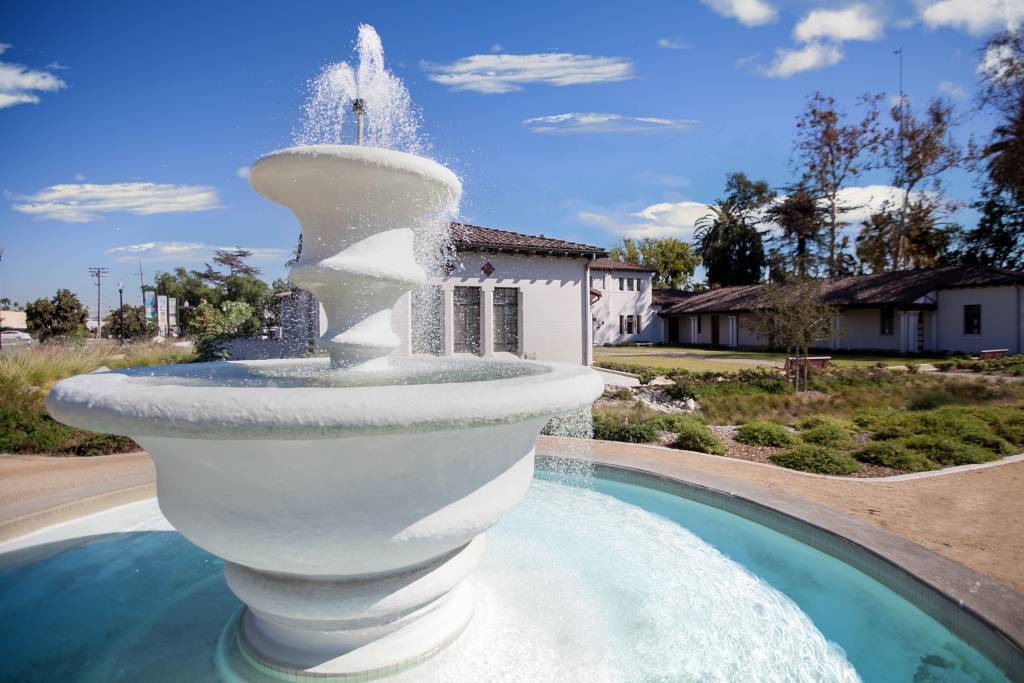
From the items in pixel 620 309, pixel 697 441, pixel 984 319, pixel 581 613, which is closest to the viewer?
pixel 581 613

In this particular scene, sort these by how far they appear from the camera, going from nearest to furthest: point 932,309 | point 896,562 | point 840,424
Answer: point 896,562 → point 840,424 → point 932,309

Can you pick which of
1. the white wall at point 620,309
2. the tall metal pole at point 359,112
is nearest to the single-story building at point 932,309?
the white wall at point 620,309

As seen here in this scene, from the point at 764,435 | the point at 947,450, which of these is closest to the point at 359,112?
the point at 764,435

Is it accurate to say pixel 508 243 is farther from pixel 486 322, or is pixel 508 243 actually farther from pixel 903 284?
pixel 903 284

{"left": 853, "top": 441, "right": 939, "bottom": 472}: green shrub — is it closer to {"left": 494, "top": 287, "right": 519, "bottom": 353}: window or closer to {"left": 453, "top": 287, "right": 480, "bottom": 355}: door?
{"left": 494, "top": 287, "right": 519, "bottom": 353}: window

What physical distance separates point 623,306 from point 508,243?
87.1ft

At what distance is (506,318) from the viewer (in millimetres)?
16797

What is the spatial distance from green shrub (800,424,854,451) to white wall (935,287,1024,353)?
24339 millimetres

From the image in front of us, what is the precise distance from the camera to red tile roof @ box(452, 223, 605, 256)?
15750 millimetres

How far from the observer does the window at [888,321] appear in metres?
28.2

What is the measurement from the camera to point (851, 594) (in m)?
3.34

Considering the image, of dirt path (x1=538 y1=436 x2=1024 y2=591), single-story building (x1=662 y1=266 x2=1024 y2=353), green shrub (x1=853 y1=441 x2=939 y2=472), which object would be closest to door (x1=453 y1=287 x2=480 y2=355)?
dirt path (x1=538 y1=436 x2=1024 y2=591)

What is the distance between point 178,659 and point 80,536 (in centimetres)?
260

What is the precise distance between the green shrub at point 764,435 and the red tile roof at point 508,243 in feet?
31.1
